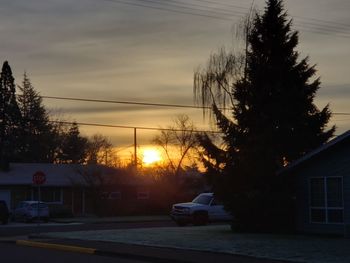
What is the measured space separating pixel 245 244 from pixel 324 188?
20.7 ft

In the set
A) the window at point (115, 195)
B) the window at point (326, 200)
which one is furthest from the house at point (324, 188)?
the window at point (115, 195)

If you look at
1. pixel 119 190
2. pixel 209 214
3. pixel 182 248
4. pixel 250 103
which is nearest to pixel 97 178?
pixel 119 190

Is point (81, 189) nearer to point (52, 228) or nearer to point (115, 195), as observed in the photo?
point (115, 195)

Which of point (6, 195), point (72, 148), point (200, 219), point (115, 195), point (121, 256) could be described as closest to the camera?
point (121, 256)

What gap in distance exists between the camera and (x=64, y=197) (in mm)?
58812

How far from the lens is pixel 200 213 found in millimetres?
37750

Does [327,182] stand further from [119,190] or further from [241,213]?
[119,190]

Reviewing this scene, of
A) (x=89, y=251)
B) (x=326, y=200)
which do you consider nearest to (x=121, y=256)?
(x=89, y=251)

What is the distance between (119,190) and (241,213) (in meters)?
32.5

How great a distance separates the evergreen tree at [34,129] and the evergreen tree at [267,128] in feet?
187

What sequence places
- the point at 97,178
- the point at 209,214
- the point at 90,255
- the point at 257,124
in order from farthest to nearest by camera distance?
1. the point at 97,178
2. the point at 209,214
3. the point at 257,124
4. the point at 90,255

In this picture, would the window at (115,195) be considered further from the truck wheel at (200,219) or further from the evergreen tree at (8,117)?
the evergreen tree at (8,117)

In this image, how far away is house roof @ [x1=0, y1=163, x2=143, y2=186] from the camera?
57156 millimetres

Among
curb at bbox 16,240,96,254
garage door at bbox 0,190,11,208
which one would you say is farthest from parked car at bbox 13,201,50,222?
curb at bbox 16,240,96,254
